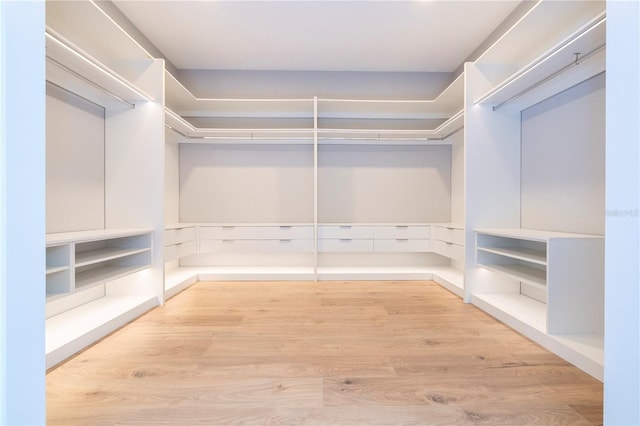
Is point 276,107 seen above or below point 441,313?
above

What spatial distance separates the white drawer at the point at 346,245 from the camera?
366cm

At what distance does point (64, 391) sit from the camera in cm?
144

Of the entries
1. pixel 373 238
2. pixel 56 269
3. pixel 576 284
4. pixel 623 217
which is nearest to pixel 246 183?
pixel 373 238

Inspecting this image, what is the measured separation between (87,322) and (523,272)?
3.30 meters

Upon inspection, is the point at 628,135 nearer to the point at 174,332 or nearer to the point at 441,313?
the point at 441,313

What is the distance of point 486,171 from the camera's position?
283 centimetres

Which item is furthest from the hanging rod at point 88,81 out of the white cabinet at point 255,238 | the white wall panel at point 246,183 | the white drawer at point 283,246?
the white drawer at point 283,246

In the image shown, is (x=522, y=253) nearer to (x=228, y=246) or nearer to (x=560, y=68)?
(x=560, y=68)

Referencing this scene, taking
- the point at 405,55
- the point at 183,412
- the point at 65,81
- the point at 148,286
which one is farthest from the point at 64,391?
the point at 405,55

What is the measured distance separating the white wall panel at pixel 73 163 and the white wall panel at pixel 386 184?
2487 mm

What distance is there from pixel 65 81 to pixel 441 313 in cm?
351

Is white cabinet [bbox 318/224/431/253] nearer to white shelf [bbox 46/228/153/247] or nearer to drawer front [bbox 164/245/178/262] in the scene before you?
drawer front [bbox 164/245/178/262]

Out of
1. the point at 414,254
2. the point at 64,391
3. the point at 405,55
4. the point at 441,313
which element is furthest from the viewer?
the point at 414,254

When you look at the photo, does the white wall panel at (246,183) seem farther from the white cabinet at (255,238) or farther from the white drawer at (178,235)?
the white drawer at (178,235)
